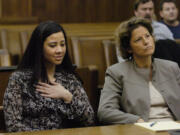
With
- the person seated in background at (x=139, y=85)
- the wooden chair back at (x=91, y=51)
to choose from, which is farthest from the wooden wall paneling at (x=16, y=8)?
the person seated in background at (x=139, y=85)

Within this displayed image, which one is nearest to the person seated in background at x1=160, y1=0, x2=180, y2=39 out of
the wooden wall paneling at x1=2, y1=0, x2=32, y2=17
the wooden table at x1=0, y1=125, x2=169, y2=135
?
the wooden wall paneling at x1=2, y1=0, x2=32, y2=17

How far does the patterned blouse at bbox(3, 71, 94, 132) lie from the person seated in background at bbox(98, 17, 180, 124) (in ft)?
0.24

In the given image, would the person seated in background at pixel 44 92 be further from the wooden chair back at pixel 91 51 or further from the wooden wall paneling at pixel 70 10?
the wooden wall paneling at pixel 70 10

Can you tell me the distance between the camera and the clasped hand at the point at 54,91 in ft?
3.16

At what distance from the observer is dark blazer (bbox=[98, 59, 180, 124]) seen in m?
1.04

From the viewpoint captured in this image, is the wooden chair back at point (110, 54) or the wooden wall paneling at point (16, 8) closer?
the wooden chair back at point (110, 54)

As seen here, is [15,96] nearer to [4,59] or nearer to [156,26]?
[4,59]

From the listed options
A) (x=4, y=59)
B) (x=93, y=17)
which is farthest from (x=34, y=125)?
(x=93, y=17)

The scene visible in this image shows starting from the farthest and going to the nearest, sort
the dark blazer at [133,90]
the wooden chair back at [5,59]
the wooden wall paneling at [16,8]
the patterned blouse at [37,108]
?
the wooden wall paneling at [16,8] → the wooden chair back at [5,59] → the dark blazer at [133,90] → the patterned blouse at [37,108]

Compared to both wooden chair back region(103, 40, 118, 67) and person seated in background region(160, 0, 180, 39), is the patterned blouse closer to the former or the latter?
wooden chair back region(103, 40, 118, 67)

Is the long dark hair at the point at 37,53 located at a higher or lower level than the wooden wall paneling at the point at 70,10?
lower

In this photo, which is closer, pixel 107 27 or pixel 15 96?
pixel 15 96

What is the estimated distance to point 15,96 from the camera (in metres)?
0.94

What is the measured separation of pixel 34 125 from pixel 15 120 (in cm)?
5
